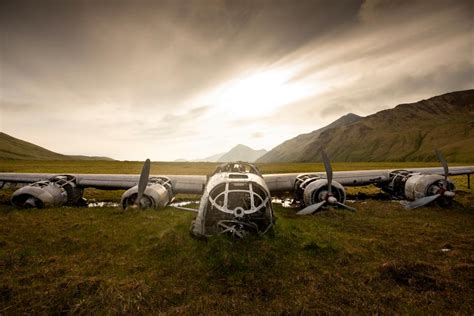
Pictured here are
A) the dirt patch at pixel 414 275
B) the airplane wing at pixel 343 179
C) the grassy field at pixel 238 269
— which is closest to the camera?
the grassy field at pixel 238 269

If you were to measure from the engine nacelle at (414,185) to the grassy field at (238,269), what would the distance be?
4.26 meters

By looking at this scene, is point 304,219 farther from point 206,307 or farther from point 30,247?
point 30,247

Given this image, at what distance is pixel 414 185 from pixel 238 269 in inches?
704

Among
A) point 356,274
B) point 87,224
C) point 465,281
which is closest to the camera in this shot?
point 465,281

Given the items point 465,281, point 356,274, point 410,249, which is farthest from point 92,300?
point 410,249

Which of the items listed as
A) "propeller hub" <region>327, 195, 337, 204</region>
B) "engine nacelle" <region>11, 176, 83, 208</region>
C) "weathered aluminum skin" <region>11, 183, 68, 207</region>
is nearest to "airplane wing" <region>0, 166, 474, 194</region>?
"engine nacelle" <region>11, 176, 83, 208</region>

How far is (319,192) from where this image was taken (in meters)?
17.2

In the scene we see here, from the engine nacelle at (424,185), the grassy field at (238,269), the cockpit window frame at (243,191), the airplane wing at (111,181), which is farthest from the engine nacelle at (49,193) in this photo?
the engine nacelle at (424,185)

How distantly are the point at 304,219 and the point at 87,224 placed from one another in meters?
13.9

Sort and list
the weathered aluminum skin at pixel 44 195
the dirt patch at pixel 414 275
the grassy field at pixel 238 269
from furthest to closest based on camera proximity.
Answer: the weathered aluminum skin at pixel 44 195 < the dirt patch at pixel 414 275 < the grassy field at pixel 238 269

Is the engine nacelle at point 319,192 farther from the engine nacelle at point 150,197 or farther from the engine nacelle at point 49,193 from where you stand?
the engine nacelle at point 49,193

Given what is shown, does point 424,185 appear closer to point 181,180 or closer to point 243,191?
point 243,191

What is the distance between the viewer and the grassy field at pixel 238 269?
6613 millimetres

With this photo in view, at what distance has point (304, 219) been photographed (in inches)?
628
